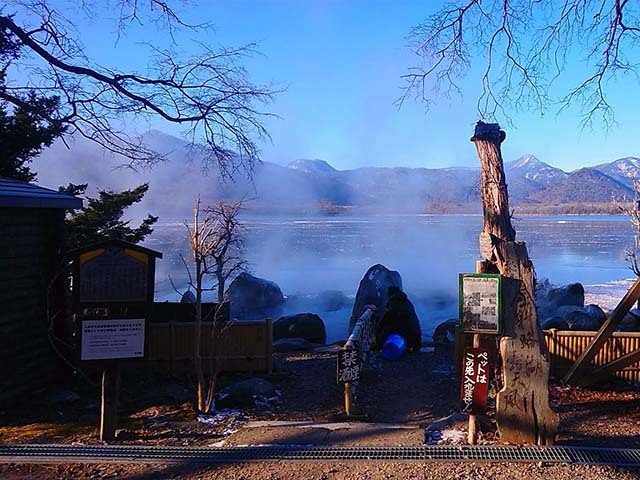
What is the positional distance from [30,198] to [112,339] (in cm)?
330

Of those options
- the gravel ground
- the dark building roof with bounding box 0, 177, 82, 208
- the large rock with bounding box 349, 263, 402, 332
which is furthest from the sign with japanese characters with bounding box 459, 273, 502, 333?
the large rock with bounding box 349, 263, 402, 332

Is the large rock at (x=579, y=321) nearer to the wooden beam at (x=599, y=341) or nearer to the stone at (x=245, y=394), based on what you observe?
the wooden beam at (x=599, y=341)

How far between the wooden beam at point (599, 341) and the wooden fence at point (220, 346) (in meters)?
5.24

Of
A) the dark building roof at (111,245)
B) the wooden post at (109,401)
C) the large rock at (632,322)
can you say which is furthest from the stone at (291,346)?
the dark building roof at (111,245)

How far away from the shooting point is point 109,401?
6.26 m

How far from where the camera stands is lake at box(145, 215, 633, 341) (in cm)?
3281

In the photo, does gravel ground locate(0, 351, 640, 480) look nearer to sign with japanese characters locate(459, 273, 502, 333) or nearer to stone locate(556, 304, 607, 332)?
sign with japanese characters locate(459, 273, 502, 333)

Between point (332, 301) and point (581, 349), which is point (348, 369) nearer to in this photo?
point (581, 349)

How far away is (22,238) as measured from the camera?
28.8 ft

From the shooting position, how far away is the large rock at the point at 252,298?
2684 centimetres

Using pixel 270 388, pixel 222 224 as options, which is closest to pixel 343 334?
pixel 222 224

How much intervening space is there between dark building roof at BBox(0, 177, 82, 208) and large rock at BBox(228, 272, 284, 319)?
17.3 m

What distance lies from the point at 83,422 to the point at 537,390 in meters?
5.67

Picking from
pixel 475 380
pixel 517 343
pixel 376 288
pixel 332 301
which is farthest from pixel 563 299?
pixel 475 380
